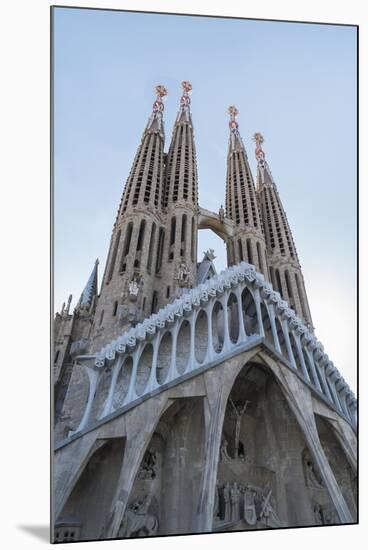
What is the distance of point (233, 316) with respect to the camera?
15.0 m

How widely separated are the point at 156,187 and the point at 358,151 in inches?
472

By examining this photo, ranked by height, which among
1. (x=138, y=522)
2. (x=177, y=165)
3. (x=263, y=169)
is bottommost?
(x=138, y=522)

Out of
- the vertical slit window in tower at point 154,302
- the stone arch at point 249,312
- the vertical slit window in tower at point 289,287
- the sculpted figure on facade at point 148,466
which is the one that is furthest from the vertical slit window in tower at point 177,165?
the sculpted figure on facade at point 148,466

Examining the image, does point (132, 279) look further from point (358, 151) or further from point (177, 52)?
point (358, 151)

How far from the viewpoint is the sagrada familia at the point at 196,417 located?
10.1m

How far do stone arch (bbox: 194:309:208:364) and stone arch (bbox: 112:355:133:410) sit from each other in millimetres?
1823

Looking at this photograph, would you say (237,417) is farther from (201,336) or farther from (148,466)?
(148,466)

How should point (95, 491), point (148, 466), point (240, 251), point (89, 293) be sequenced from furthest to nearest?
point (240, 251) → point (89, 293) → point (148, 466) → point (95, 491)

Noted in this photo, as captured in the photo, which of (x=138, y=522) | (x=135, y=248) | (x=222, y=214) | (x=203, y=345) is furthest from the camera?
(x=222, y=214)

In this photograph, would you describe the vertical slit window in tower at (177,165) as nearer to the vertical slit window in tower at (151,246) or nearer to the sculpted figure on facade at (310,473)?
the vertical slit window in tower at (151,246)

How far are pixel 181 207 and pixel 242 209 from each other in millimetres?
5021

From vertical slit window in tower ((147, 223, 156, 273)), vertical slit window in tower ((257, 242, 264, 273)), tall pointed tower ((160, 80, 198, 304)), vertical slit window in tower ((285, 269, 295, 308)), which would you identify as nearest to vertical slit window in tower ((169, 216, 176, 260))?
tall pointed tower ((160, 80, 198, 304))

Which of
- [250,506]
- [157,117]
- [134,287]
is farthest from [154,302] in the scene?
[157,117]

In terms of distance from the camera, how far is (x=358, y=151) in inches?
413
